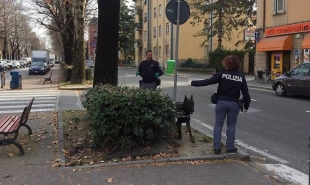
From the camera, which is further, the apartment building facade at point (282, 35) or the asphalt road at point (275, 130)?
the apartment building facade at point (282, 35)

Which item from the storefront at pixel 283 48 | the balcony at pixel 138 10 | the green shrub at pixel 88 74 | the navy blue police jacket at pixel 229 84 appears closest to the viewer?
the navy blue police jacket at pixel 229 84

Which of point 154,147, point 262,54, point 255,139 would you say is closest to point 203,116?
point 255,139

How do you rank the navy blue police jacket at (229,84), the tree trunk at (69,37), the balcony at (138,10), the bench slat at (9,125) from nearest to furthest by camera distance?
the navy blue police jacket at (229,84) < the bench slat at (9,125) < the tree trunk at (69,37) < the balcony at (138,10)

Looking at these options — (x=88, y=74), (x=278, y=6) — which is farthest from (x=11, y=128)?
(x=278, y=6)

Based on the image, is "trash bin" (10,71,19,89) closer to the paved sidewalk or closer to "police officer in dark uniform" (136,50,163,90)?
"police officer in dark uniform" (136,50,163,90)

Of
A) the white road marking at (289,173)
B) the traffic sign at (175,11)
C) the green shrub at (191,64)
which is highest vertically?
the traffic sign at (175,11)

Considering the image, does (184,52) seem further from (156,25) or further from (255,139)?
(255,139)

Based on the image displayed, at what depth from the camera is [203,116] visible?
35.5 ft

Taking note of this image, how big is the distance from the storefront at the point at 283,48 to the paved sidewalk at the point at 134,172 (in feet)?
58.7

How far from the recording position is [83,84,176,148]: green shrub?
19.0 feet

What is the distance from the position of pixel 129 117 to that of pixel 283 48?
19488 millimetres

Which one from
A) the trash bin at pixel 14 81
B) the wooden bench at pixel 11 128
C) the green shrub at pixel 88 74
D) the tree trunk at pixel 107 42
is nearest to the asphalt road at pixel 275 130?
the tree trunk at pixel 107 42

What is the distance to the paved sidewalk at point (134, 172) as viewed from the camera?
15.8 ft

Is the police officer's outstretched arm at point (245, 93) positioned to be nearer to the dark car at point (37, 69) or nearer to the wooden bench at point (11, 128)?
the wooden bench at point (11, 128)
